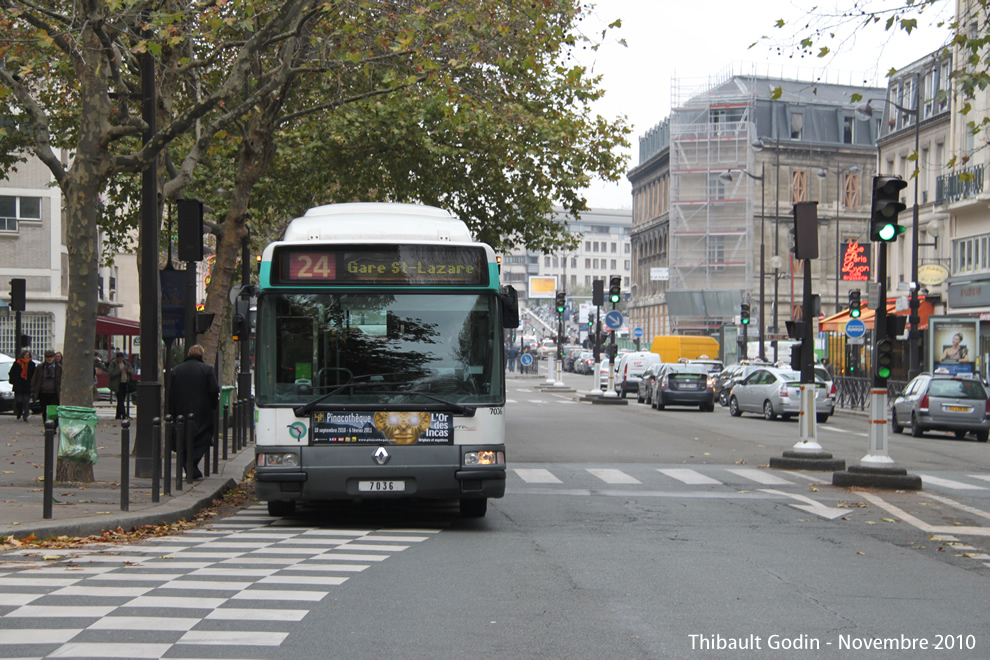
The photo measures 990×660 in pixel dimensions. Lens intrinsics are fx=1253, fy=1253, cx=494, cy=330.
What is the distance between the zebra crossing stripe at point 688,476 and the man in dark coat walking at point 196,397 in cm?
697

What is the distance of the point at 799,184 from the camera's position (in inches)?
3570

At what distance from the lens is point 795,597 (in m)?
8.82

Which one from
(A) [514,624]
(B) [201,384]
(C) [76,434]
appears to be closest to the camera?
(A) [514,624]

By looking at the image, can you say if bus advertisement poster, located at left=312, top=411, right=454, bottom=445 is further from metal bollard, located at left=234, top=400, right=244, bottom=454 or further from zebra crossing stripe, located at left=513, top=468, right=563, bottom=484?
metal bollard, located at left=234, top=400, right=244, bottom=454

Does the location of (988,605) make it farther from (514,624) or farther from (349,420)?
(349,420)

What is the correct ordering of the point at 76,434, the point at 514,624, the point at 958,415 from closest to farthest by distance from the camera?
the point at 514,624 → the point at 76,434 → the point at 958,415

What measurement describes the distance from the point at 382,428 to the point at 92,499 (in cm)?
354

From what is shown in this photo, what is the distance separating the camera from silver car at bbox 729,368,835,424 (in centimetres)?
3572

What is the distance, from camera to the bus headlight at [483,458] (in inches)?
478

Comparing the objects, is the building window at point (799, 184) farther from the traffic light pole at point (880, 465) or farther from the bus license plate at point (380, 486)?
the bus license plate at point (380, 486)

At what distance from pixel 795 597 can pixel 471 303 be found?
4745 millimetres

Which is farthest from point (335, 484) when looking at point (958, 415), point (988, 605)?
point (958, 415)

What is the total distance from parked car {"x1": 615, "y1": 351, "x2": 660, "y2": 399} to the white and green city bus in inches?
1651

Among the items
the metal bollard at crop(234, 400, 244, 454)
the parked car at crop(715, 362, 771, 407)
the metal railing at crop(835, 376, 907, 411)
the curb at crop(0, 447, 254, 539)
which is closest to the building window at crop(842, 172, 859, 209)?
the parked car at crop(715, 362, 771, 407)
